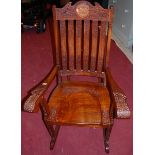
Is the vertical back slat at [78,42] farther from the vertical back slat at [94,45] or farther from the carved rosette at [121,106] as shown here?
the carved rosette at [121,106]

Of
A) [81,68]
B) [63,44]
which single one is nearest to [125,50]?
[81,68]

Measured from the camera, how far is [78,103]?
1.58 meters

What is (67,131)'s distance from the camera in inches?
77.7

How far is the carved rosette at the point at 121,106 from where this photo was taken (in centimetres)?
121

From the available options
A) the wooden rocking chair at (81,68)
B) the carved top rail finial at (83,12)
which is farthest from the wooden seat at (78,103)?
the carved top rail finial at (83,12)

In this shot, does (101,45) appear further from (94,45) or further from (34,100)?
(34,100)

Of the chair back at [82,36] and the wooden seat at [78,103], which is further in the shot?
the chair back at [82,36]

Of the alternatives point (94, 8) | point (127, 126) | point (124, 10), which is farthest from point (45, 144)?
point (124, 10)

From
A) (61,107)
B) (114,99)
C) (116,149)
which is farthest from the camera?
(116,149)

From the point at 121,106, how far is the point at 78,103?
0.40 meters

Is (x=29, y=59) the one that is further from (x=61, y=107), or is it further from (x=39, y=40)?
(x=61, y=107)

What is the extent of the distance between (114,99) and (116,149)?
0.66m

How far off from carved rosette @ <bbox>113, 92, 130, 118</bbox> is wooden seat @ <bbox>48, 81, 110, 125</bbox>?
0.63 feet
